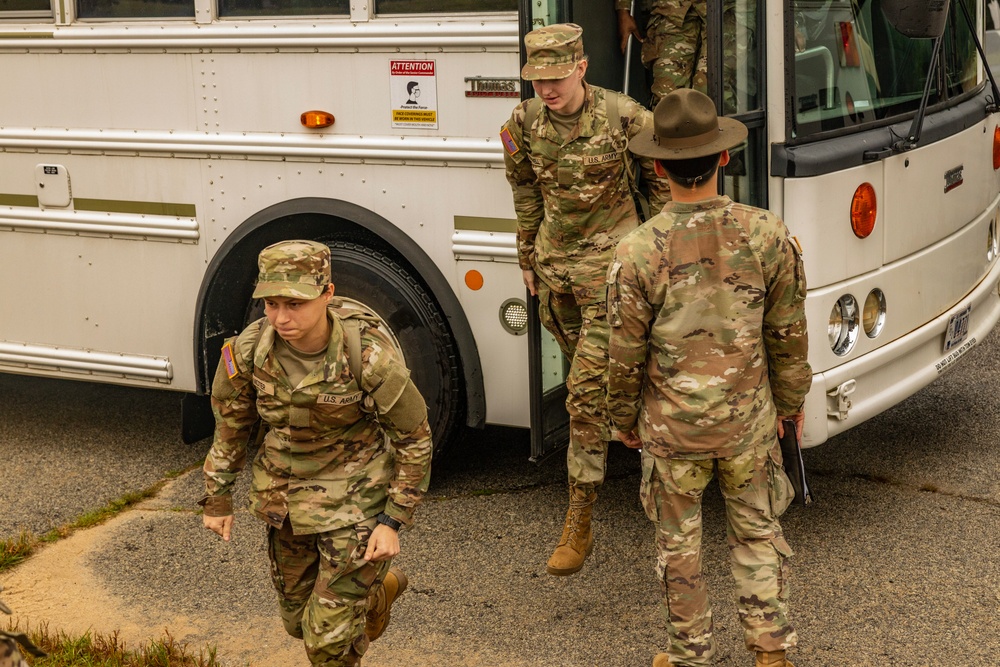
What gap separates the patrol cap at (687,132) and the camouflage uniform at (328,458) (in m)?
0.94

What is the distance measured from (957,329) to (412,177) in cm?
225

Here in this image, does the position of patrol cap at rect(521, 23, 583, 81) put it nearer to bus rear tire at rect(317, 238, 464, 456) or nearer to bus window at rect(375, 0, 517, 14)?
bus window at rect(375, 0, 517, 14)

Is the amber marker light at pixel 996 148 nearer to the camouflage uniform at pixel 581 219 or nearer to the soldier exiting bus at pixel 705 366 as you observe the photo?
the camouflage uniform at pixel 581 219

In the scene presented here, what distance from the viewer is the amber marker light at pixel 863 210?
4.65 meters

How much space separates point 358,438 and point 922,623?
76.8 inches

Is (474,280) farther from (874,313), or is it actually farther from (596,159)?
(874,313)

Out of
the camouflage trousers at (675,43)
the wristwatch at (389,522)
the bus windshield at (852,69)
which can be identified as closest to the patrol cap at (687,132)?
the bus windshield at (852,69)

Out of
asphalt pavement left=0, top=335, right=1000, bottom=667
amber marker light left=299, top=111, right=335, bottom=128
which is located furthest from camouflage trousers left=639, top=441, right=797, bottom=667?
amber marker light left=299, top=111, right=335, bottom=128

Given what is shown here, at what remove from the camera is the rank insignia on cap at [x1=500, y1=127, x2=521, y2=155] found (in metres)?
4.71

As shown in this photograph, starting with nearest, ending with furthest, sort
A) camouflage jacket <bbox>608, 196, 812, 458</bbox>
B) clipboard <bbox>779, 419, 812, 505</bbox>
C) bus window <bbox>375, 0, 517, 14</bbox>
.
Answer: camouflage jacket <bbox>608, 196, 812, 458</bbox> < clipboard <bbox>779, 419, 812, 505</bbox> < bus window <bbox>375, 0, 517, 14</bbox>

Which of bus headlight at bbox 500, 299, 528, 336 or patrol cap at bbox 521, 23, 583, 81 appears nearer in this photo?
patrol cap at bbox 521, 23, 583, 81

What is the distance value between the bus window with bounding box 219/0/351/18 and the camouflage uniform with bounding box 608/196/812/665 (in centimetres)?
207

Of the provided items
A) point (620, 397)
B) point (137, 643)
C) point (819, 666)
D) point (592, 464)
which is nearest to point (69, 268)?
point (137, 643)

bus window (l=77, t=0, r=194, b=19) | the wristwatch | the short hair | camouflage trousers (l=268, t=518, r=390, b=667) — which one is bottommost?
camouflage trousers (l=268, t=518, r=390, b=667)
